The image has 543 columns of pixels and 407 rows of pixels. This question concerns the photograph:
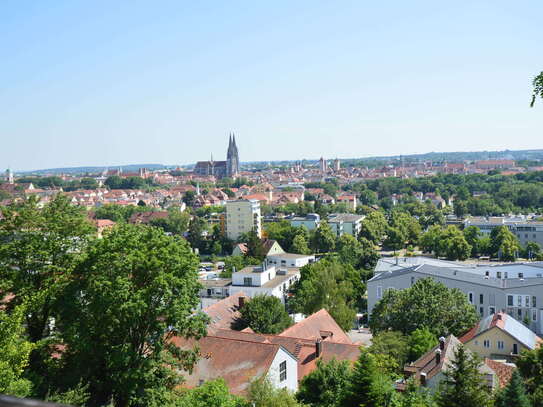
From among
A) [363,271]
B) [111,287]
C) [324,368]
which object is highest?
[111,287]

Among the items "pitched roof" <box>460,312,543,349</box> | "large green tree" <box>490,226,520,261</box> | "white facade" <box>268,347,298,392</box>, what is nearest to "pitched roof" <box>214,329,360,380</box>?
"white facade" <box>268,347,298,392</box>

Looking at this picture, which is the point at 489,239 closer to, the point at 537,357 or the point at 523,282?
the point at 523,282

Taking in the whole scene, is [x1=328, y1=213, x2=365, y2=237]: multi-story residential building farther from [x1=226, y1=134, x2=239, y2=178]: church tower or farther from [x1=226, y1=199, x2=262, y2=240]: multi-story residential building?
[x1=226, y1=134, x2=239, y2=178]: church tower

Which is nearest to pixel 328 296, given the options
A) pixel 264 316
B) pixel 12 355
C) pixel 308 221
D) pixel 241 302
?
pixel 241 302

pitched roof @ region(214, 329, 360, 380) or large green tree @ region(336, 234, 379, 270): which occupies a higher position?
pitched roof @ region(214, 329, 360, 380)

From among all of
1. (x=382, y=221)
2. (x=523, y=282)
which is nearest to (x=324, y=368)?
(x=523, y=282)

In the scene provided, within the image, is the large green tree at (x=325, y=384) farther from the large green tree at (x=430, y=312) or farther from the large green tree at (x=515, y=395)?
the large green tree at (x=430, y=312)
